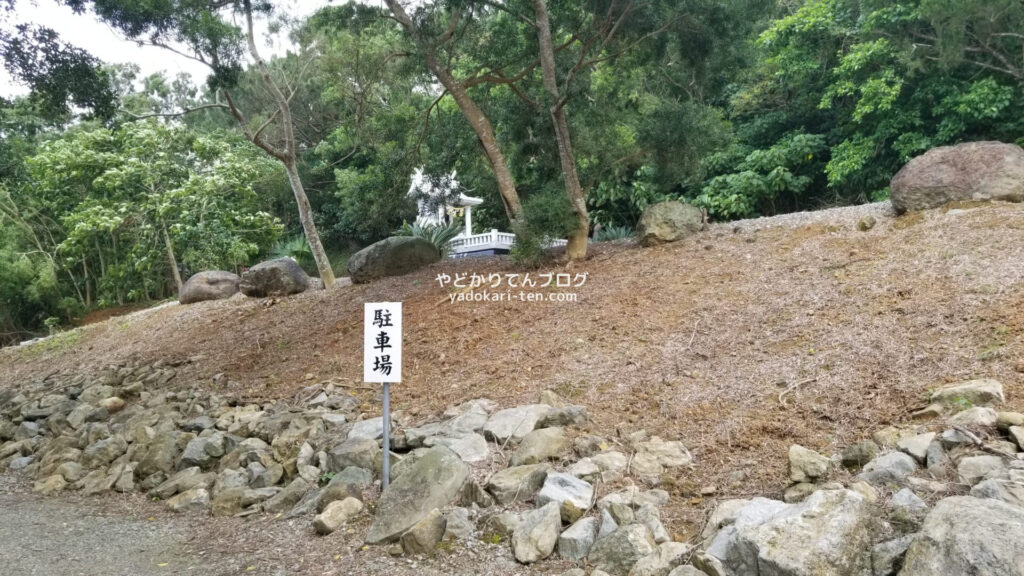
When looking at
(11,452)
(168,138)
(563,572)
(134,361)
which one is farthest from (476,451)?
(168,138)

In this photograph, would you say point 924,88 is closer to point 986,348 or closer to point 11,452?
point 986,348

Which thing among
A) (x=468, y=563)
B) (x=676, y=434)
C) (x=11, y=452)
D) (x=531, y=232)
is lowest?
(x=11, y=452)

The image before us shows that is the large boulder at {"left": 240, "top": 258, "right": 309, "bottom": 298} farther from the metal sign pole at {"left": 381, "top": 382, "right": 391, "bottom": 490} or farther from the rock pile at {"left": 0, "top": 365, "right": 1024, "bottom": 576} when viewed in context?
the metal sign pole at {"left": 381, "top": 382, "right": 391, "bottom": 490}

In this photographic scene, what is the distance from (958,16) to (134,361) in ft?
43.1

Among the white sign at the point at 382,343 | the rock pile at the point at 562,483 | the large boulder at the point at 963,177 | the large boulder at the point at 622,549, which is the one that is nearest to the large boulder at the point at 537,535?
the rock pile at the point at 562,483

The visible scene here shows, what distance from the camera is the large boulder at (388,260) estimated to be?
996cm

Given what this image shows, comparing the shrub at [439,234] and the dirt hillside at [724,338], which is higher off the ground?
the shrub at [439,234]

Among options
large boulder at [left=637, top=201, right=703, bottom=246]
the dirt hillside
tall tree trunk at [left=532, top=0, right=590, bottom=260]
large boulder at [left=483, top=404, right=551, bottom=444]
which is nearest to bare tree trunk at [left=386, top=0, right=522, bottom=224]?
tall tree trunk at [left=532, top=0, right=590, bottom=260]

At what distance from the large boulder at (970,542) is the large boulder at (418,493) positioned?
7.38 feet

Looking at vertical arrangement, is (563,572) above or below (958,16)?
below

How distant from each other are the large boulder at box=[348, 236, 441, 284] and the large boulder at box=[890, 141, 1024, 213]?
21.1 ft

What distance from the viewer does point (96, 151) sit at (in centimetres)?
1352

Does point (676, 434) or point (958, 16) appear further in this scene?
point (958, 16)

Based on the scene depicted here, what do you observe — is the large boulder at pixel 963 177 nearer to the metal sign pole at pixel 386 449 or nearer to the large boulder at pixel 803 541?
the large boulder at pixel 803 541
